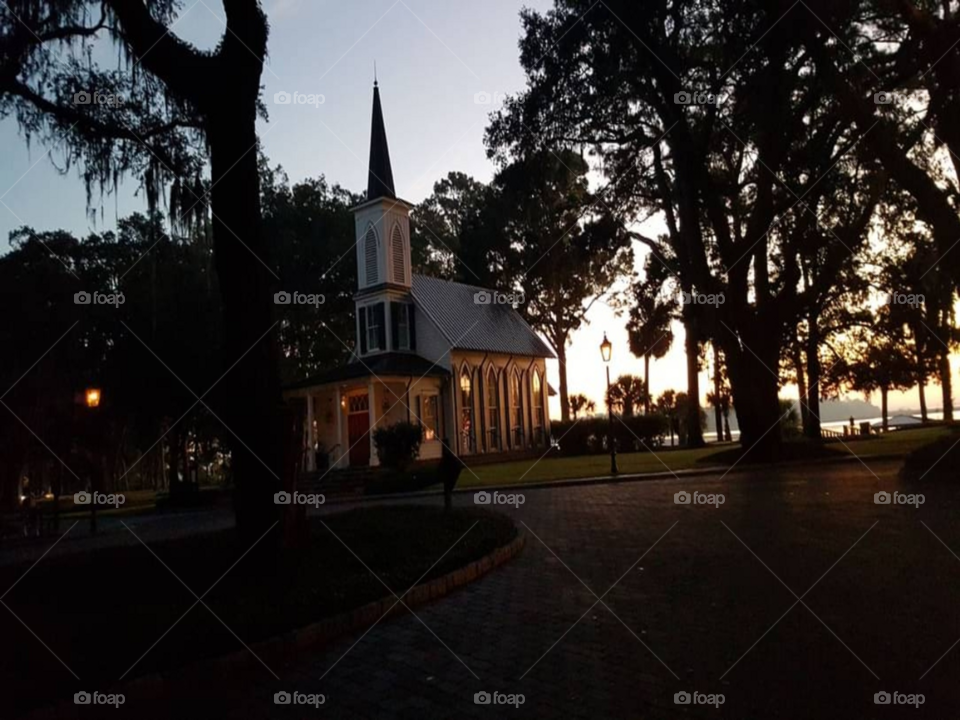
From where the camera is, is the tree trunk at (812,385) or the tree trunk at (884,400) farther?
the tree trunk at (884,400)

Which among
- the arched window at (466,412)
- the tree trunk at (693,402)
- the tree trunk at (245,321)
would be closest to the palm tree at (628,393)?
the tree trunk at (693,402)

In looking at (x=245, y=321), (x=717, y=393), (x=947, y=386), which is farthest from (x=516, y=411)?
(x=245, y=321)

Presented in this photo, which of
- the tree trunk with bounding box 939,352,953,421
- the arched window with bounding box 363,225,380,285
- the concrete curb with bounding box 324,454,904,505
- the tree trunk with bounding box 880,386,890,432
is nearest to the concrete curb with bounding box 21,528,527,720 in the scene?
the concrete curb with bounding box 324,454,904,505

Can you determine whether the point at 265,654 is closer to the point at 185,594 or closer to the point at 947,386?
the point at 185,594

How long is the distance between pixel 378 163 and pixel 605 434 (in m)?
16.7

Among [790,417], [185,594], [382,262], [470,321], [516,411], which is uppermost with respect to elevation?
[382,262]

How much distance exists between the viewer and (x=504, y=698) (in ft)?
14.2

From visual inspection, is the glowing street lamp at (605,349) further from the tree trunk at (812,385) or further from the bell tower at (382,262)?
the tree trunk at (812,385)

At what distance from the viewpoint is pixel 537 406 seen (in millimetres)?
36625

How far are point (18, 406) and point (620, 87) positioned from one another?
839 inches

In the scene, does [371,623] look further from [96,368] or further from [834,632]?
[96,368]

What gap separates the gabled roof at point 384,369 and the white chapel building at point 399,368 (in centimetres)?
6

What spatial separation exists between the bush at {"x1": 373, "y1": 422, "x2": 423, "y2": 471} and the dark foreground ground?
49.3 feet

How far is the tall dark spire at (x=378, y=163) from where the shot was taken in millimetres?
30344
